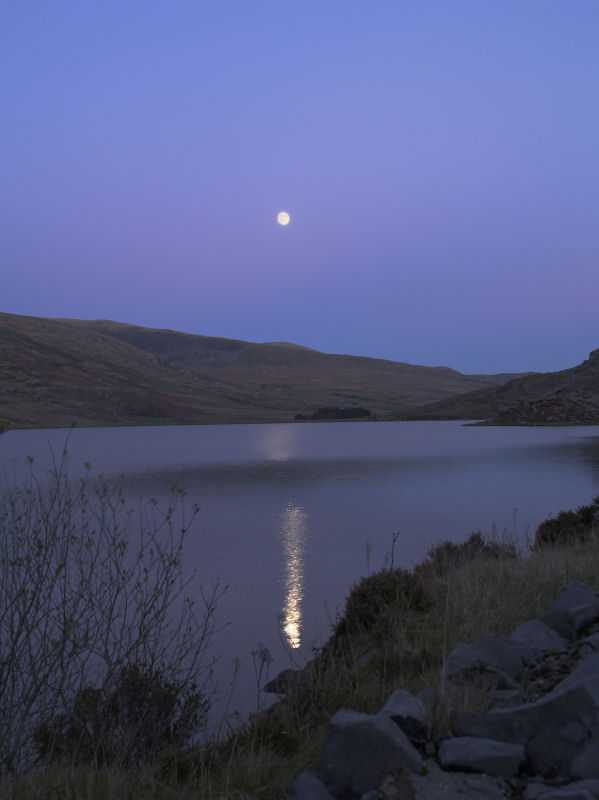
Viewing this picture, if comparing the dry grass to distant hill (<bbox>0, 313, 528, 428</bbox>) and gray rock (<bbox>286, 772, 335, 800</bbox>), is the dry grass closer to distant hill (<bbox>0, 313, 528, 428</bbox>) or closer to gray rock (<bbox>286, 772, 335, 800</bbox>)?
gray rock (<bbox>286, 772, 335, 800</bbox>)

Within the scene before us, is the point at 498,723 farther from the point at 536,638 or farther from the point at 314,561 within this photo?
the point at 314,561

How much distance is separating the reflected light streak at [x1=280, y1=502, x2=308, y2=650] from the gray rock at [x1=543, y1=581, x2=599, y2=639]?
115 inches

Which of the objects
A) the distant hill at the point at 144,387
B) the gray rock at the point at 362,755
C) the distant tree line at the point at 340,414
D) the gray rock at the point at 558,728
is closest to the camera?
the gray rock at the point at 558,728

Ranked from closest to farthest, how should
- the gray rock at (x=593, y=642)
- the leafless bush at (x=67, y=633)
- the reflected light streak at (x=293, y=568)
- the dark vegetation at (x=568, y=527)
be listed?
the leafless bush at (x=67, y=633) → the gray rock at (x=593, y=642) → the reflected light streak at (x=293, y=568) → the dark vegetation at (x=568, y=527)

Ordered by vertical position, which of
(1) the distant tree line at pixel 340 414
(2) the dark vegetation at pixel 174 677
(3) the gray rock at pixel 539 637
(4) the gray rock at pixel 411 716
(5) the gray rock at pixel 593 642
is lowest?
(2) the dark vegetation at pixel 174 677

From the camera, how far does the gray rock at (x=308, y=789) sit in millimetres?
3582

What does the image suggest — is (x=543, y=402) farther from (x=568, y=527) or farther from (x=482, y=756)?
(x=482, y=756)

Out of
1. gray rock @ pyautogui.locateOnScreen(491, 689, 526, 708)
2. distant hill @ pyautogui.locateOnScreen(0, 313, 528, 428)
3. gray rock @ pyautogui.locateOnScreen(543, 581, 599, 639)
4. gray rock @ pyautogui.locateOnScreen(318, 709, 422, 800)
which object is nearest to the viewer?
gray rock @ pyautogui.locateOnScreen(318, 709, 422, 800)

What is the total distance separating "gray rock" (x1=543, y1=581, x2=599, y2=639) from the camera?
599cm

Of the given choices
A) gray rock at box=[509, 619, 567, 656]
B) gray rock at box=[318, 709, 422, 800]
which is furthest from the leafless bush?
gray rock at box=[509, 619, 567, 656]

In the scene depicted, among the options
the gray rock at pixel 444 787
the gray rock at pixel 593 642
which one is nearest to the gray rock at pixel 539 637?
the gray rock at pixel 593 642

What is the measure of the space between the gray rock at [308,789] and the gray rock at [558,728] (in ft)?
2.83

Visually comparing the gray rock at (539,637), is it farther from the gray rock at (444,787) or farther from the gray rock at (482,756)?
the gray rock at (444,787)

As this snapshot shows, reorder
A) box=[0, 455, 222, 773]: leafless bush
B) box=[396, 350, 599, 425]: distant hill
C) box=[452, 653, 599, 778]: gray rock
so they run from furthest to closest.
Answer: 1. box=[396, 350, 599, 425]: distant hill
2. box=[0, 455, 222, 773]: leafless bush
3. box=[452, 653, 599, 778]: gray rock
